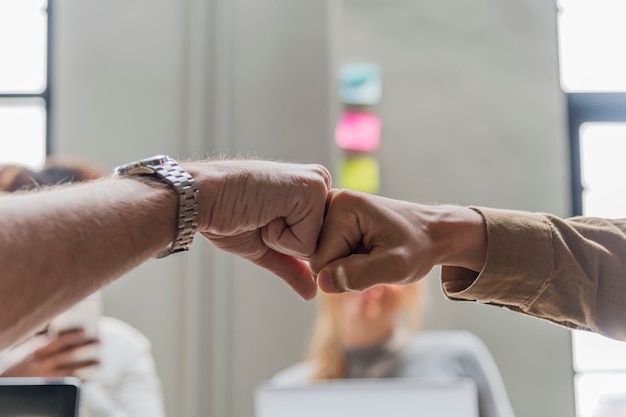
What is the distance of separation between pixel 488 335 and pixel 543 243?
1.51 metres

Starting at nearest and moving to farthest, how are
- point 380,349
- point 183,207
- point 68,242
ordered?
point 68,242, point 183,207, point 380,349

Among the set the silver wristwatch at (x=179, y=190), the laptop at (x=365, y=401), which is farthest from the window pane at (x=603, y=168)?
the silver wristwatch at (x=179, y=190)

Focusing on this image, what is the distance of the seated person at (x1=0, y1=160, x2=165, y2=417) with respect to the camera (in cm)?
154

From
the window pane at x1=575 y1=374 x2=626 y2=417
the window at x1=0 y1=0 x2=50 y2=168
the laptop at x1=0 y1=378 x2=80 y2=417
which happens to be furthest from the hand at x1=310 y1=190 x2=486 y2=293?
the window at x1=0 y1=0 x2=50 y2=168

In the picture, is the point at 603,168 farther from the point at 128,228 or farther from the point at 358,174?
the point at 128,228

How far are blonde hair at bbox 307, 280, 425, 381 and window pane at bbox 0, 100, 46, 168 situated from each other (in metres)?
1.02

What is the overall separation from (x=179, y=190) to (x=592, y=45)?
2.12 m

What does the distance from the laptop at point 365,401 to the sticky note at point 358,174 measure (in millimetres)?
1182

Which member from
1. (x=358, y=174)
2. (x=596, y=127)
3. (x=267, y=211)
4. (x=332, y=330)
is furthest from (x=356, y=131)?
(x=267, y=211)

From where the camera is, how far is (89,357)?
155 centimetres

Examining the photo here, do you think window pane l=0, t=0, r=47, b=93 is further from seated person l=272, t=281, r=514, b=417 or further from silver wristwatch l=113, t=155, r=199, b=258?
silver wristwatch l=113, t=155, r=199, b=258

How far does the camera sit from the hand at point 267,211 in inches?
42.5

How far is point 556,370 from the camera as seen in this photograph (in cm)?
253

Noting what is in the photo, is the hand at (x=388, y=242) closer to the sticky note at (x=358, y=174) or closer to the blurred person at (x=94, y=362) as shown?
the blurred person at (x=94, y=362)
